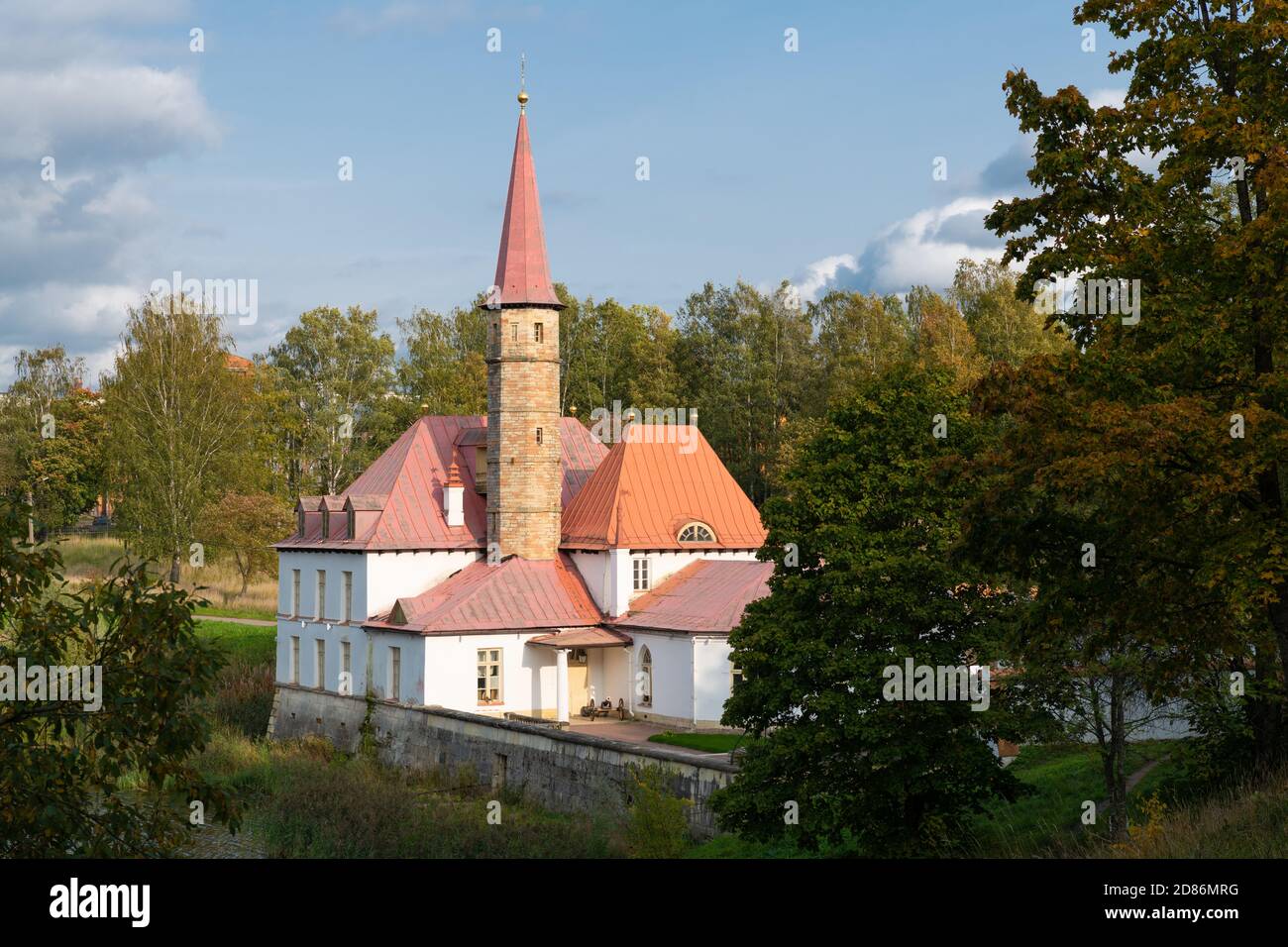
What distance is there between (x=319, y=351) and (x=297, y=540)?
34.8 m

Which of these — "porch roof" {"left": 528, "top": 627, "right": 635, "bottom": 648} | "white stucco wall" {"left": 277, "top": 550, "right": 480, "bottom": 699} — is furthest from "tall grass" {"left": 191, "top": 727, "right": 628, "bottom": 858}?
"white stucco wall" {"left": 277, "top": 550, "right": 480, "bottom": 699}

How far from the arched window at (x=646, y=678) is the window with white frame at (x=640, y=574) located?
2.52m

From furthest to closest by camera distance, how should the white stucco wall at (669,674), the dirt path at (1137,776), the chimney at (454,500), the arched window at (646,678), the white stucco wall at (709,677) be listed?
1. the chimney at (454,500)
2. the arched window at (646,678)
3. the white stucco wall at (669,674)
4. the white stucco wall at (709,677)
5. the dirt path at (1137,776)

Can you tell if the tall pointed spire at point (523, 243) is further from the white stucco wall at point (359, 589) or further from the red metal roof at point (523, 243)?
the white stucco wall at point (359, 589)

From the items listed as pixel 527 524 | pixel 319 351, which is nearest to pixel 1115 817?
pixel 527 524

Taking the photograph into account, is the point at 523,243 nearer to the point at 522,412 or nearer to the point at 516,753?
the point at 522,412

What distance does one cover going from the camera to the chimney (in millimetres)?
42281

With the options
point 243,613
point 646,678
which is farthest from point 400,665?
point 243,613

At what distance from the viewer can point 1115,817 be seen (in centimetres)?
1819

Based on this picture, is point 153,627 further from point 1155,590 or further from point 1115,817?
point 1115,817

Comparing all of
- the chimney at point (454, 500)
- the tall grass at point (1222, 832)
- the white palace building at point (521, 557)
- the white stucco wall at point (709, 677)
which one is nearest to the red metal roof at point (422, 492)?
the white palace building at point (521, 557)

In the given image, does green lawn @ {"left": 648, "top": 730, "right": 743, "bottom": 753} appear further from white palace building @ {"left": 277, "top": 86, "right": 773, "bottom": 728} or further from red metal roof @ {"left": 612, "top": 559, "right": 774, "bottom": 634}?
red metal roof @ {"left": 612, "top": 559, "right": 774, "bottom": 634}

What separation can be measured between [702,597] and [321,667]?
12860 millimetres

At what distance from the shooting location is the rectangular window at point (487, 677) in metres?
39.3
